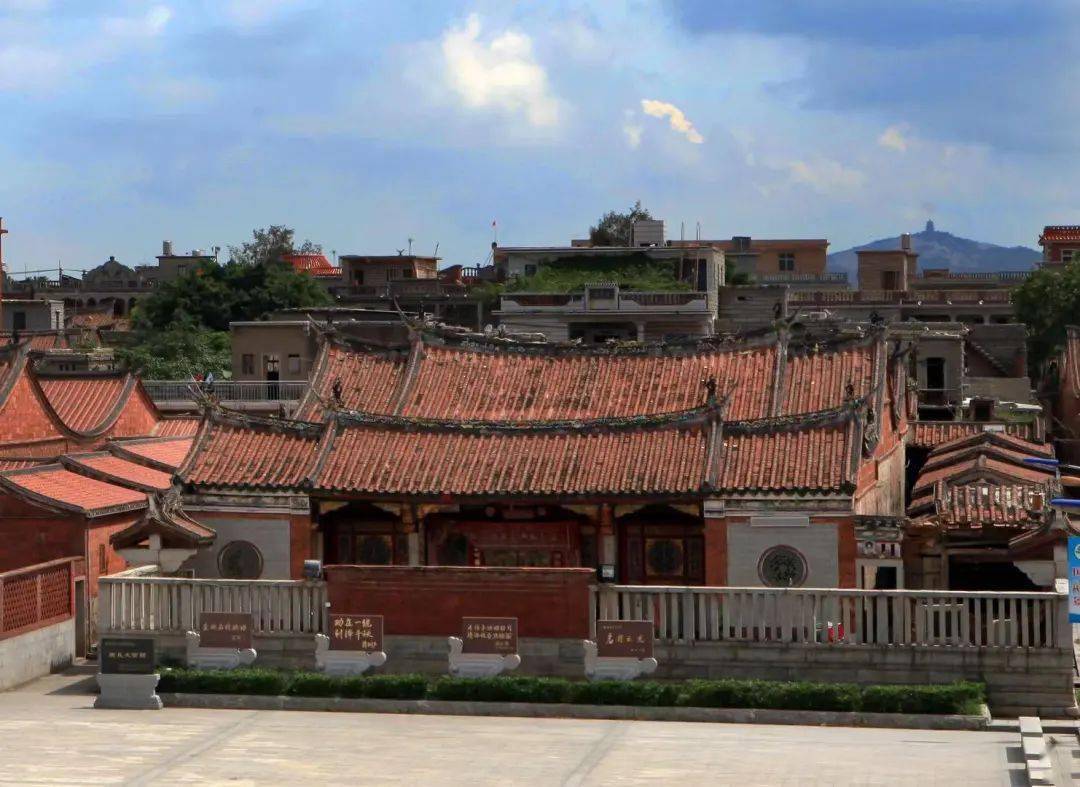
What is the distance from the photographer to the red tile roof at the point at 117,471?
124 ft

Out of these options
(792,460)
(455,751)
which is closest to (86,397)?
(792,460)

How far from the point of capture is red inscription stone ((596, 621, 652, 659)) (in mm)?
27500

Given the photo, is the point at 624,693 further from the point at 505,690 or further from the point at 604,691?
the point at 505,690

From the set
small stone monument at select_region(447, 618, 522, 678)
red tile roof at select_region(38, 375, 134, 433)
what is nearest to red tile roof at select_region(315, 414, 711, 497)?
small stone monument at select_region(447, 618, 522, 678)

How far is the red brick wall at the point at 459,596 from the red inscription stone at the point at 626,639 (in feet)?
1.48

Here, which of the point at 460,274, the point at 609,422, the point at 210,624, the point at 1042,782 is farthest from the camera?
the point at 460,274

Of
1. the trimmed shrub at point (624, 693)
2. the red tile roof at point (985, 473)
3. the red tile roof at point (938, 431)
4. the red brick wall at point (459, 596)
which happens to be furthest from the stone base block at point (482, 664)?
the red tile roof at point (938, 431)

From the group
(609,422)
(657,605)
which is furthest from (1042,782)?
(609,422)

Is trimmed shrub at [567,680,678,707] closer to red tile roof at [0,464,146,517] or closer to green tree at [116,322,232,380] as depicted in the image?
red tile roof at [0,464,146,517]

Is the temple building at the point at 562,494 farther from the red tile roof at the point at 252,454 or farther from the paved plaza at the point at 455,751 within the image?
the paved plaza at the point at 455,751

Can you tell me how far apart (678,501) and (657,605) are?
3.79 meters

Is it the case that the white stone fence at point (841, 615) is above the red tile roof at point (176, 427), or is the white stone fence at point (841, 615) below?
below

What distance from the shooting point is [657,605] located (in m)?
28.4

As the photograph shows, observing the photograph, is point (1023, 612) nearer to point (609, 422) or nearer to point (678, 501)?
point (678, 501)
